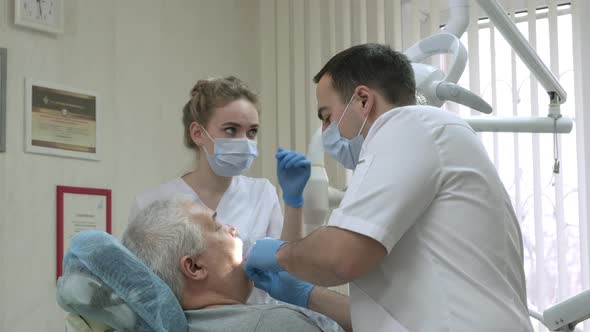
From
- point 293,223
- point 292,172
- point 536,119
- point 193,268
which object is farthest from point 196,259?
point 536,119

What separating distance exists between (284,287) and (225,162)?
67 centimetres

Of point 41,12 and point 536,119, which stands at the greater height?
point 41,12

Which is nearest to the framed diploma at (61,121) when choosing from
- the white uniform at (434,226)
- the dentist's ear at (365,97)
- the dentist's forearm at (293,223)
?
the dentist's forearm at (293,223)

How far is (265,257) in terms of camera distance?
1.61 metres

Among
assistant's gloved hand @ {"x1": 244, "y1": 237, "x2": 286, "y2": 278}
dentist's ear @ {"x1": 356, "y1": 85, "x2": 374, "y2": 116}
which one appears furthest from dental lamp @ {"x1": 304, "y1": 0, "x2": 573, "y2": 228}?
dentist's ear @ {"x1": 356, "y1": 85, "x2": 374, "y2": 116}

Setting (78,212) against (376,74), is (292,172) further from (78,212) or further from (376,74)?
(78,212)

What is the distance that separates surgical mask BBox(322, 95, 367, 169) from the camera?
1.60 m

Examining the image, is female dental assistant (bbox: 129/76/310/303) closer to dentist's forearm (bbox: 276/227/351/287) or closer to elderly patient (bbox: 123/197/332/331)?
elderly patient (bbox: 123/197/332/331)

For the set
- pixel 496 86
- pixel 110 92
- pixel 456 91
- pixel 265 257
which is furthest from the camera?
pixel 496 86

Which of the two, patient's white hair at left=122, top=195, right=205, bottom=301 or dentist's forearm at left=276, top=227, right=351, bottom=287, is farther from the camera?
patient's white hair at left=122, top=195, right=205, bottom=301

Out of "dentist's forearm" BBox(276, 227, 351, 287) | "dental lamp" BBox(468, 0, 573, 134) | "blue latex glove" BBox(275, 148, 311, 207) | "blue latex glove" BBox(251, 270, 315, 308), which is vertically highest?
"dental lamp" BBox(468, 0, 573, 134)

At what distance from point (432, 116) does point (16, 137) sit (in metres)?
1.75

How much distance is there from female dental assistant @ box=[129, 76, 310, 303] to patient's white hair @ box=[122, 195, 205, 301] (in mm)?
624

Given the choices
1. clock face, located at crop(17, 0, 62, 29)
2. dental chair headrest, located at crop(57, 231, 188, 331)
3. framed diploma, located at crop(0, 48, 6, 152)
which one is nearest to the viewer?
dental chair headrest, located at crop(57, 231, 188, 331)
